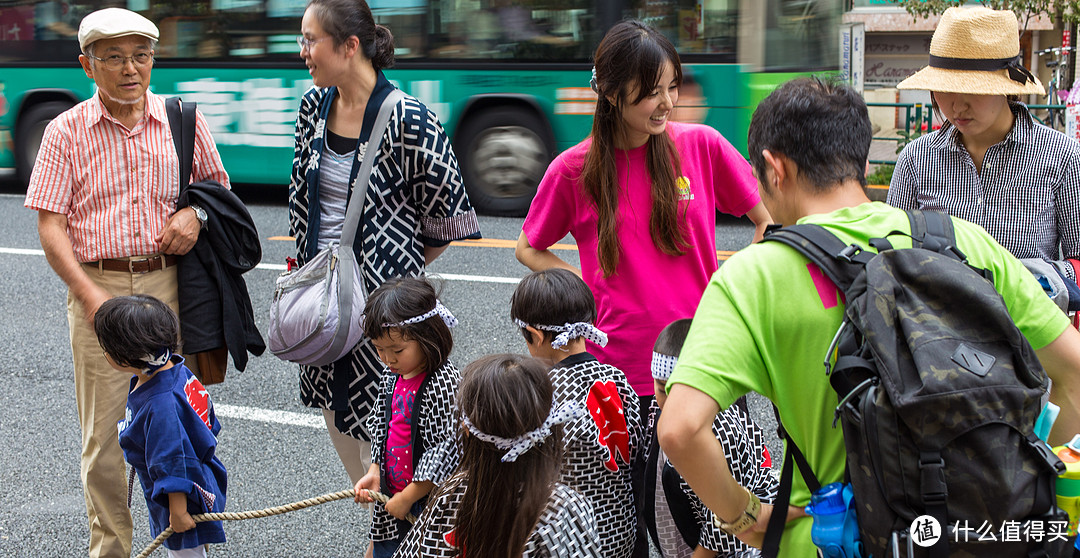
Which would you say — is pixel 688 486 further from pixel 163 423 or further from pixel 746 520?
pixel 163 423

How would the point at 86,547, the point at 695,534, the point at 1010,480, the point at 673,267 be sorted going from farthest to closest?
1. the point at 86,547
2. the point at 673,267
3. the point at 695,534
4. the point at 1010,480

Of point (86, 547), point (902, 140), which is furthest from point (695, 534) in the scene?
point (902, 140)

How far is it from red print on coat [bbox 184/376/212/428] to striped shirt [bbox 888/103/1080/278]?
2.32 meters

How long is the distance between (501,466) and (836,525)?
70cm

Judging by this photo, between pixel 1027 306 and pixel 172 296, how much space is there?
2.72 m

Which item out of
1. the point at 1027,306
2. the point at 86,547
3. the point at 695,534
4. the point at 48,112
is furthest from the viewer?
the point at 48,112

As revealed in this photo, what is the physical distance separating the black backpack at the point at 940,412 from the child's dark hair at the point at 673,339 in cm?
81

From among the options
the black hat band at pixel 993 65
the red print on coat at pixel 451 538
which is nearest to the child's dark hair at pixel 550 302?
the red print on coat at pixel 451 538

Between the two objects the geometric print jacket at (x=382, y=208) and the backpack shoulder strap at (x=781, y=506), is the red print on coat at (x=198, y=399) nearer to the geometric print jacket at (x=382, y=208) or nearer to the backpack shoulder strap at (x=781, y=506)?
the geometric print jacket at (x=382, y=208)

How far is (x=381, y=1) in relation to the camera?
920 centimetres

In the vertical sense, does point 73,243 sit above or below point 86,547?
above

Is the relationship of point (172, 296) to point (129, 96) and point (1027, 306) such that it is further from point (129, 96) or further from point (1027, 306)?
point (1027, 306)

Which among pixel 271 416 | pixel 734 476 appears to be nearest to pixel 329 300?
pixel 734 476

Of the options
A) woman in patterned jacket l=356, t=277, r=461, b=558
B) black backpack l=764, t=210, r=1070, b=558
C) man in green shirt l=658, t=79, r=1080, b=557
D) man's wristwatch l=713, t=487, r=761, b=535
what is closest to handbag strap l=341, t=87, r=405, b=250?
woman in patterned jacket l=356, t=277, r=461, b=558
